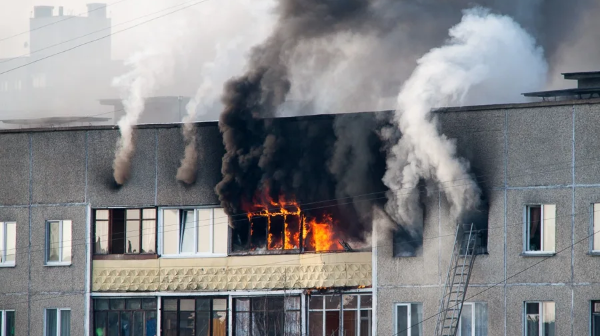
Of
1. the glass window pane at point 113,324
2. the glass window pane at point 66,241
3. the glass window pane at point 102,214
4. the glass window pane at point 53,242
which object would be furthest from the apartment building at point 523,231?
the glass window pane at point 53,242

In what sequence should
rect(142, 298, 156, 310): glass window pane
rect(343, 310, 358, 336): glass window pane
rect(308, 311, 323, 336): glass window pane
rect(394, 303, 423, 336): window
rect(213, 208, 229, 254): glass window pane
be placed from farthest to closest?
1. rect(142, 298, 156, 310): glass window pane
2. rect(213, 208, 229, 254): glass window pane
3. rect(308, 311, 323, 336): glass window pane
4. rect(343, 310, 358, 336): glass window pane
5. rect(394, 303, 423, 336): window

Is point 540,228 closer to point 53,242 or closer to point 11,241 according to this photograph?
point 53,242

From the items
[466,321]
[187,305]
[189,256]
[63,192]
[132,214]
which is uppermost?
[63,192]

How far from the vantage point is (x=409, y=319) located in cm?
3659

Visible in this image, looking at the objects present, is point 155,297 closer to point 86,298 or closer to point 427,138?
point 86,298

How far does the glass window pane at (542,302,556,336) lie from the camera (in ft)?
111

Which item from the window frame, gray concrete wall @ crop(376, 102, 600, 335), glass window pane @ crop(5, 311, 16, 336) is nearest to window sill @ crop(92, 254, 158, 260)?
the window frame

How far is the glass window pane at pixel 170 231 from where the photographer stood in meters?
40.4

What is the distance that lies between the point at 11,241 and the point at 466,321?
15972 mm

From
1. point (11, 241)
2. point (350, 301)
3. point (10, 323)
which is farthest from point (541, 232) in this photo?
point (10, 323)

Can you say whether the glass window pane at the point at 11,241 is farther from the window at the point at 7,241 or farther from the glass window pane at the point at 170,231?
the glass window pane at the point at 170,231

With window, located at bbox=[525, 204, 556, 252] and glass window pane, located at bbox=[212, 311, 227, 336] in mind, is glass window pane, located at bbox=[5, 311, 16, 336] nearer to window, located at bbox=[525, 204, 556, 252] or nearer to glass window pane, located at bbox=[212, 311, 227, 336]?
glass window pane, located at bbox=[212, 311, 227, 336]

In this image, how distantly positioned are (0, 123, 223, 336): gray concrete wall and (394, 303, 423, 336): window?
25.6ft

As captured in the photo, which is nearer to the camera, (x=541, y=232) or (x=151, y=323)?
(x=541, y=232)
